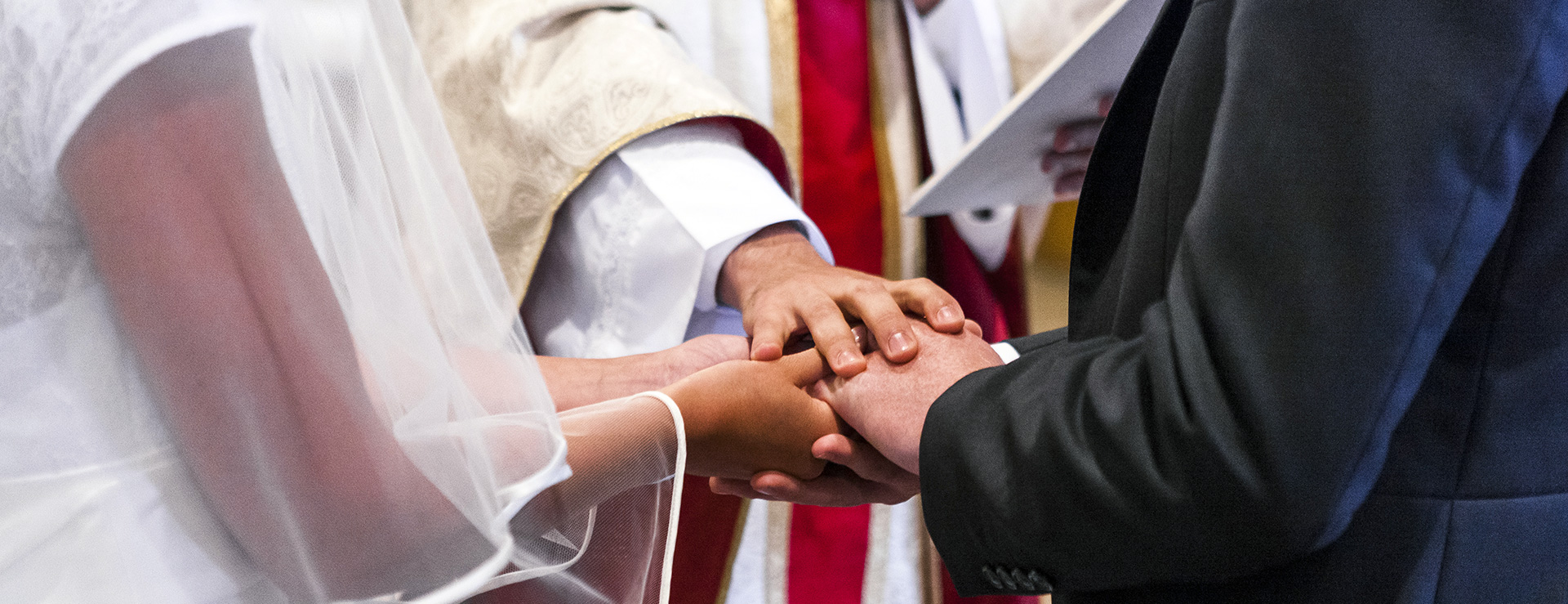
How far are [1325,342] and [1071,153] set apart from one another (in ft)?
2.65

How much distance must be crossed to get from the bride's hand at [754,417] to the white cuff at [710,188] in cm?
20

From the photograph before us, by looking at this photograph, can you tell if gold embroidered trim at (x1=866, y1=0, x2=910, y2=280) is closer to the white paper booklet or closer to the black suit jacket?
the white paper booklet

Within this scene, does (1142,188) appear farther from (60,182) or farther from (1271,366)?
(60,182)

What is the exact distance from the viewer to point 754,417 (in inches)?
40.4

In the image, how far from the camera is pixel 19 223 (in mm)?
574

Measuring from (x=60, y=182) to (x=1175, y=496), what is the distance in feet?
2.24

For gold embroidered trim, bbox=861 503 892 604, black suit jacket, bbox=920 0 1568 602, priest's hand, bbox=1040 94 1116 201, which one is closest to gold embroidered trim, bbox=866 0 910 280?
priest's hand, bbox=1040 94 1116 201

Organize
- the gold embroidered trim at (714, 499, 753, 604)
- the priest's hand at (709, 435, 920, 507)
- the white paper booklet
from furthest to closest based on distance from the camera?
the gold embroidered trim at (714, 499, 753, 604) < the priest's hand at (709, 435, 920, 507) < the white paper booklet

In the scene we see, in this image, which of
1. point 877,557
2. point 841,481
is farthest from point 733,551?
point 841,481

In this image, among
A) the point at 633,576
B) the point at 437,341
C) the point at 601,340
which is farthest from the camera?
the point at 601,340

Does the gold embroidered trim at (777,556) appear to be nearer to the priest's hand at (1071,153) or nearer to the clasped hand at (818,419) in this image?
the clasped hand at (818,419)

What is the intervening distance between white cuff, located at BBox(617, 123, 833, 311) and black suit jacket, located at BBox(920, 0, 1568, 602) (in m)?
0.56

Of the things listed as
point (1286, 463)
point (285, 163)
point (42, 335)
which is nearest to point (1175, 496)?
point (1286, 463)

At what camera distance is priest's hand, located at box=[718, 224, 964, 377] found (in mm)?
1056
